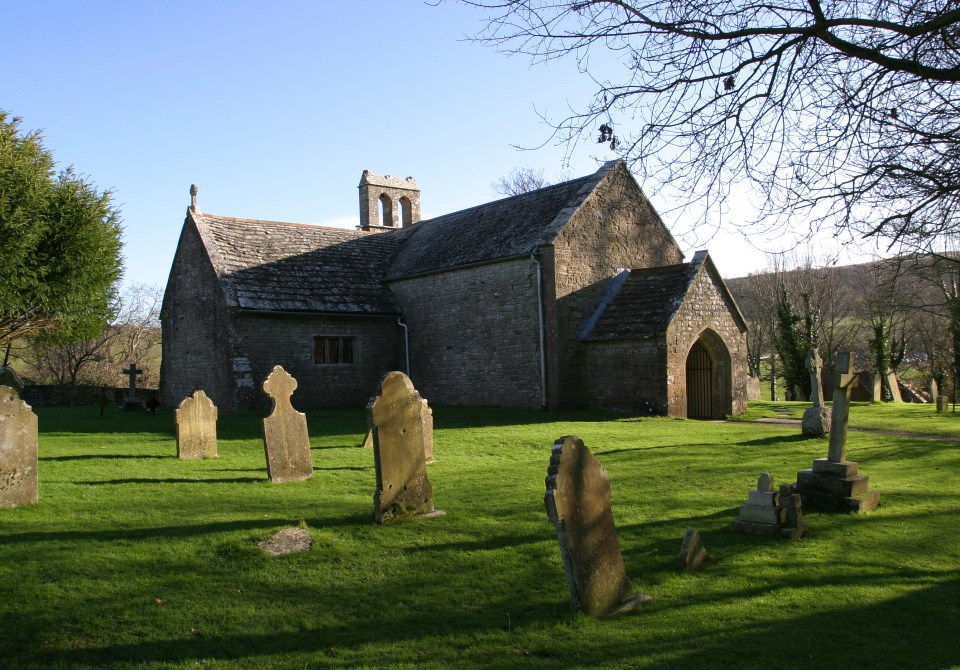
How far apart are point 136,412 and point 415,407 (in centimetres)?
1850

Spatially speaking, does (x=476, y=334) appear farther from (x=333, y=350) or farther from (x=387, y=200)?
(x=387, y=200)

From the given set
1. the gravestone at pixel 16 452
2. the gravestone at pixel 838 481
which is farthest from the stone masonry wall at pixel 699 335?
the gravestone at pixel 16 452

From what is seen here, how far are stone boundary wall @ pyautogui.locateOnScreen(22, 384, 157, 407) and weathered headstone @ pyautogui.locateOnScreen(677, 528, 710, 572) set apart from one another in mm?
26136

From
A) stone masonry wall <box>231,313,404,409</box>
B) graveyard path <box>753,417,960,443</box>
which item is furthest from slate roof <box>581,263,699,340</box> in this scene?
stone masonry wall <box>231,313,404,409</box>

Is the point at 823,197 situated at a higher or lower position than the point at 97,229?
lower

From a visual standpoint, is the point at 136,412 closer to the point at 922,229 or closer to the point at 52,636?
the point at 52,636

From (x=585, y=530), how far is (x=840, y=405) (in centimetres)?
570

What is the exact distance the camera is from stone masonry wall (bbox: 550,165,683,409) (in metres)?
21.4

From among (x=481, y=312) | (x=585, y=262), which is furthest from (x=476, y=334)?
(x=585, y=262)

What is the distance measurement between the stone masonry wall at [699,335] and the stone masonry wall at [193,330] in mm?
13296

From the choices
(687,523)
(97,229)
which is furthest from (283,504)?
(97,229)

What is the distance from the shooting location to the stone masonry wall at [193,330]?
76.5 ft

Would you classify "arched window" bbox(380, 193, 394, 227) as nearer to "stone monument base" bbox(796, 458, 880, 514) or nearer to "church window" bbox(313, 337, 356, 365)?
"church window" bbox(313, 337, 356, 365)

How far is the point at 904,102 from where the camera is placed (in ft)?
21.7
